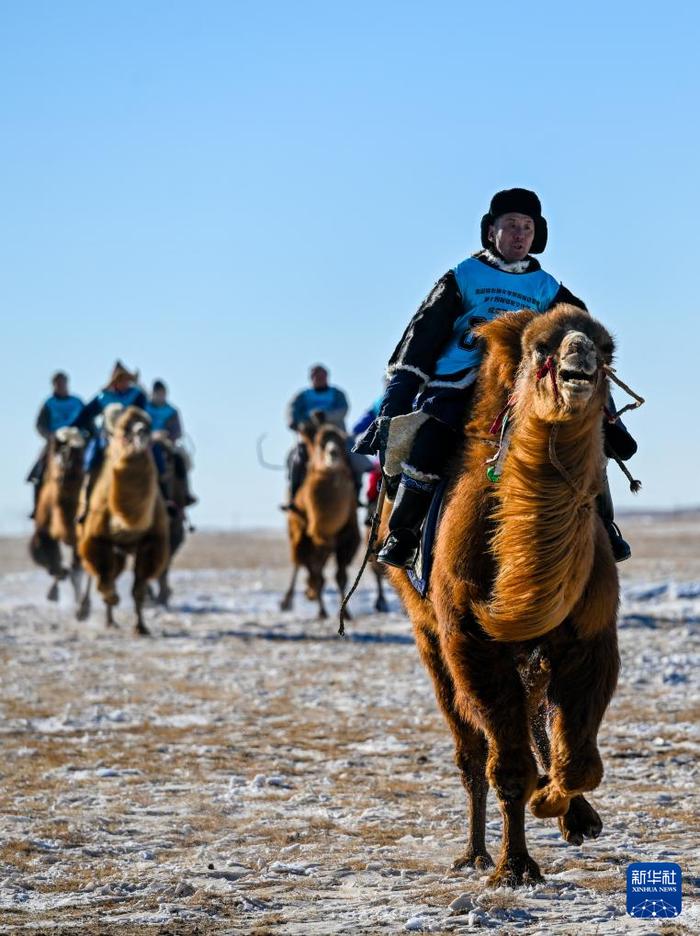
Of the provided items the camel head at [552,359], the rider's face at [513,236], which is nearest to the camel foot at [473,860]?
the camel head at [552,359]

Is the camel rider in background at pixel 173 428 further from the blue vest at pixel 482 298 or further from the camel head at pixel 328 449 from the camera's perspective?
the blue vest at pixel 482 298

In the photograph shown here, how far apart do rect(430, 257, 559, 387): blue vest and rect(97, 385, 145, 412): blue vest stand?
1128cm

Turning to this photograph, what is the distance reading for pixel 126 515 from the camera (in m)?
15.8

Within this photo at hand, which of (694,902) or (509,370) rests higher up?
(509,370)

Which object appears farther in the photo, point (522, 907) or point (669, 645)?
point (669, 645)

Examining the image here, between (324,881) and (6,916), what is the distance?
1236 mm

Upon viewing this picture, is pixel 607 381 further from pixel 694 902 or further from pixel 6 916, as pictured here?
A: pixel 6 916

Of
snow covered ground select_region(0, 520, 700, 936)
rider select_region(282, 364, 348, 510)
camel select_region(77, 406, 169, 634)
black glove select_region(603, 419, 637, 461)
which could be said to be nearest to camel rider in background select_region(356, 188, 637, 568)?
black glove select_region(603, 419, 637, 461)

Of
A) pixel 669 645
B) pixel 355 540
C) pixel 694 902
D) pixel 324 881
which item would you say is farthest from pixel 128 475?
pixel 694 902

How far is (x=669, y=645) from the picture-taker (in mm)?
13617

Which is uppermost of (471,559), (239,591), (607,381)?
(607,381)

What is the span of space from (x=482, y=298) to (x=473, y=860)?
2531 millimetres

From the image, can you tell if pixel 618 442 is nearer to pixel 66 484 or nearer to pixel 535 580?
pixel 535 580

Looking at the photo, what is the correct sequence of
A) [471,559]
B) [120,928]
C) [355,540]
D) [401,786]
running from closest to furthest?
[120,928]
[471,559]
[401,786]
[355,540]
